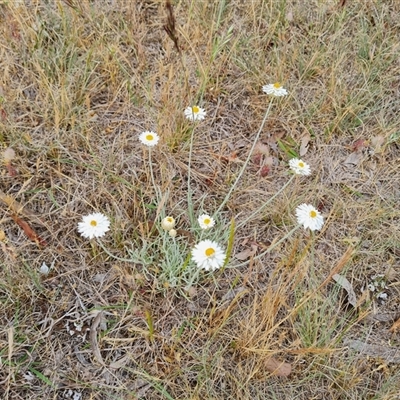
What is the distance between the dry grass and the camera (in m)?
1.34

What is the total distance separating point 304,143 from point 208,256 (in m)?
0.80

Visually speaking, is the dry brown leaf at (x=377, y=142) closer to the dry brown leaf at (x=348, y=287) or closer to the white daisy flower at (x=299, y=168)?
the white daisy flower at (x=299, y=168)

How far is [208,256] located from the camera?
4.27ft

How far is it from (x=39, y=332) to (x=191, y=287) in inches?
18.7

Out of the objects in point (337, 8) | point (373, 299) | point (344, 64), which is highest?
point (337, 8)

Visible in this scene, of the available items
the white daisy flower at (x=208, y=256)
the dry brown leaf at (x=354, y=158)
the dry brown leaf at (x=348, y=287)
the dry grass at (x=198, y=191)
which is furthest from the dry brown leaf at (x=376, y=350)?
the dry brown leaf at (x=354, y=158)

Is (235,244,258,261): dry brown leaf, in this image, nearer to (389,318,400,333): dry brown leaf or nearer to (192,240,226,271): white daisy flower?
(192,240,226,271): white daisy flower

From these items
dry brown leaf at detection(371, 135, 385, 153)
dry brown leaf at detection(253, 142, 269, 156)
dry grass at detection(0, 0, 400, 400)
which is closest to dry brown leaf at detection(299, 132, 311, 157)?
dry grass at detection(0, 0, 400, 400)

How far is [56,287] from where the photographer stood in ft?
4.76

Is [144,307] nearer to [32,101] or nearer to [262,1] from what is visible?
[32,101]

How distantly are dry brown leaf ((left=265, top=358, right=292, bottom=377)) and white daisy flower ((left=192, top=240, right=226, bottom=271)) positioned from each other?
13.1 inches

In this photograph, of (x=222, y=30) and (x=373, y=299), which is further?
(x=222, y=30)

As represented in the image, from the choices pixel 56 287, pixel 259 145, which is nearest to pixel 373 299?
pixel 259 145

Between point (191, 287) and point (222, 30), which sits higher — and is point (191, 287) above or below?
below
